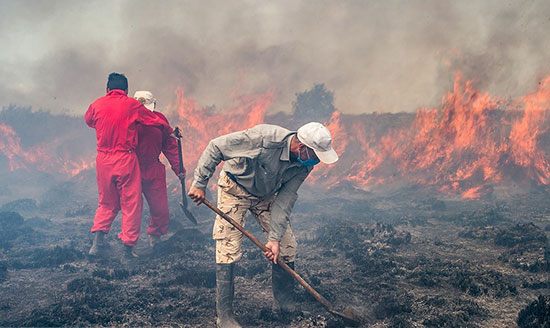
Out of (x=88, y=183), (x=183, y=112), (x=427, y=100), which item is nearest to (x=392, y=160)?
(x=427, y=100)

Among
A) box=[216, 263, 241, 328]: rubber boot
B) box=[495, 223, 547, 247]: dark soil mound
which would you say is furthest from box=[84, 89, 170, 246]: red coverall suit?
box=[495, 223, 547, 247]: dark soil mound

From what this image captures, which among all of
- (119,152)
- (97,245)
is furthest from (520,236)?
(97,245)

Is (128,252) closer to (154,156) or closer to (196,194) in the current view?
(154,156)

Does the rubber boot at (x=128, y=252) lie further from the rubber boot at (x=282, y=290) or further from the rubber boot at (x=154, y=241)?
the rubber boot at (x=282, y=290)

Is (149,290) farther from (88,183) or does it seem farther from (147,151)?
(88,183)

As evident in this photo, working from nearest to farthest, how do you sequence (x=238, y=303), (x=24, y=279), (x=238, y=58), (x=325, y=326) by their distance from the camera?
(x=325, y=326)
(x=238, y=303)
(x=24, y=279)
(x=238, y=58)

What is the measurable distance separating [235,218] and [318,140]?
4.81 ft

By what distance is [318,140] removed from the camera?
3.59 meters

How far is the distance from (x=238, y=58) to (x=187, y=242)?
11.7m

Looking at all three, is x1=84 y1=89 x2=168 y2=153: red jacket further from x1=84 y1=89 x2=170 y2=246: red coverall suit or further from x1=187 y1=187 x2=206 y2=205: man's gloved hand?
x1=187 y1=187 x2=206 y2=205: man's gloved hand

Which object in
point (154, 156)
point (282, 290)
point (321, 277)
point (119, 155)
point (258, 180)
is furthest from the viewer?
point (154, 156)

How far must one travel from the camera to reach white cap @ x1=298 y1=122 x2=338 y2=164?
360 centimetres

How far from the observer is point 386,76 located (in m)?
16.2

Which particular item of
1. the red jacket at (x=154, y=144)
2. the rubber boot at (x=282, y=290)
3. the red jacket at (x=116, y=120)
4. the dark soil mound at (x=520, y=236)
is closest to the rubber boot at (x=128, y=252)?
the red jacket at (x=154, y=144)
